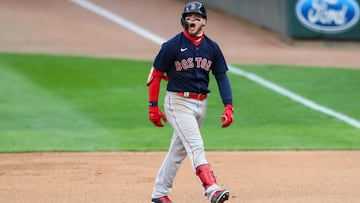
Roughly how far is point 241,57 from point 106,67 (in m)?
3.29

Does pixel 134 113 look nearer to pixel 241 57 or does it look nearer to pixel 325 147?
pixel 325 147

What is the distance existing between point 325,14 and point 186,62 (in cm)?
1443

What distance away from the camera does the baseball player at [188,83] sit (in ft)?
28.1

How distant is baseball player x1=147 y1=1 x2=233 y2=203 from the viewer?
28.1ft

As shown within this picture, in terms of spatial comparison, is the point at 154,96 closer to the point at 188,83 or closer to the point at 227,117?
the point at 188,83

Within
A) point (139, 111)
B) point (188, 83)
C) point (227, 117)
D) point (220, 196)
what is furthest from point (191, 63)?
point (139, 111)

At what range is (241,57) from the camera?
2117 centimetres

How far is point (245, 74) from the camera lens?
759 inches

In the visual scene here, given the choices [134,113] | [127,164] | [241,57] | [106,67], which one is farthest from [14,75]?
[127,164]

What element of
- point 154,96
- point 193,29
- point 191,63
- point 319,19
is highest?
point 193,29

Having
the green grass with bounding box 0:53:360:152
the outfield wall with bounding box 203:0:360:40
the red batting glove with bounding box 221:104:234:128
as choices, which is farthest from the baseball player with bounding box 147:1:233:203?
the outfield wall with bounding box 203:0:360:40

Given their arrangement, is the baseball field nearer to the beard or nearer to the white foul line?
the white foul line

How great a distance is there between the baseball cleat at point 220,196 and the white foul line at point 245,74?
23.5 feet

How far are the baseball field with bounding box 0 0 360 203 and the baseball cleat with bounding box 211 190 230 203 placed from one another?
1195 mm
